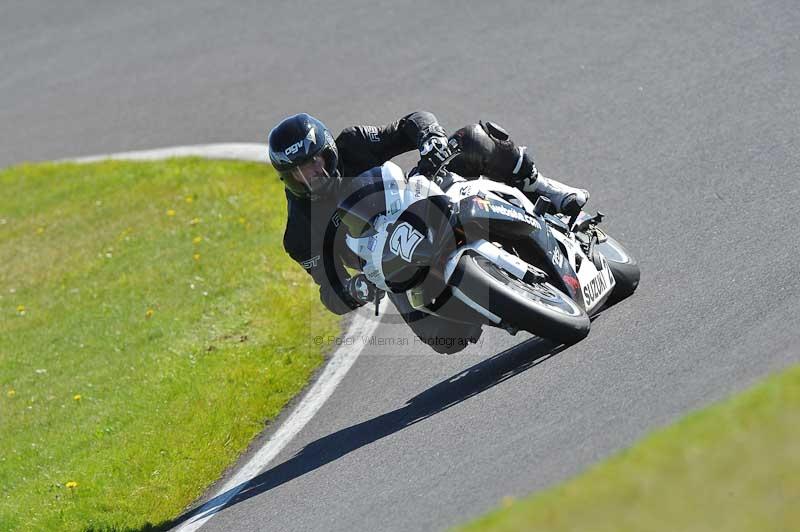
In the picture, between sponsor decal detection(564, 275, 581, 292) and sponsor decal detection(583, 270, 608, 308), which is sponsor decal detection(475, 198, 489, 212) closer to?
sponsor decal detection(564, 275, 581, 292)

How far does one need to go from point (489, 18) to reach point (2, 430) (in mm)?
7589

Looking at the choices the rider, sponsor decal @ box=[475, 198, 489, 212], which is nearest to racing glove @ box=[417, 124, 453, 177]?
the rider

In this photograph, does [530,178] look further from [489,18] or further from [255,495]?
[489,18]

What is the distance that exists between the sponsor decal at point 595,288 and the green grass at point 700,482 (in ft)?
6.94

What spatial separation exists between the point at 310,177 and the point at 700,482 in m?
3.38

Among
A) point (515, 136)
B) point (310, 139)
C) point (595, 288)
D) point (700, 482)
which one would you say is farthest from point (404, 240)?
point (515, 136)

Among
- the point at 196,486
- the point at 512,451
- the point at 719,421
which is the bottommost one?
the point at 196,486

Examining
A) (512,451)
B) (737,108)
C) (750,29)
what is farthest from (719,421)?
(750,29)

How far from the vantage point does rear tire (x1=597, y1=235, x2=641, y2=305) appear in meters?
7.83

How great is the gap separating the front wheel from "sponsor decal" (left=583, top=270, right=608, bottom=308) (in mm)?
345

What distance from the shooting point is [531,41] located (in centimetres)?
1323

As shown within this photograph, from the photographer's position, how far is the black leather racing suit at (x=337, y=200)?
7.40 meters

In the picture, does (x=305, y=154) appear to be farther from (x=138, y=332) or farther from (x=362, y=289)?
(x=138, y=332)

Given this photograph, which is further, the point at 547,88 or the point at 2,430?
the point at 547,88
